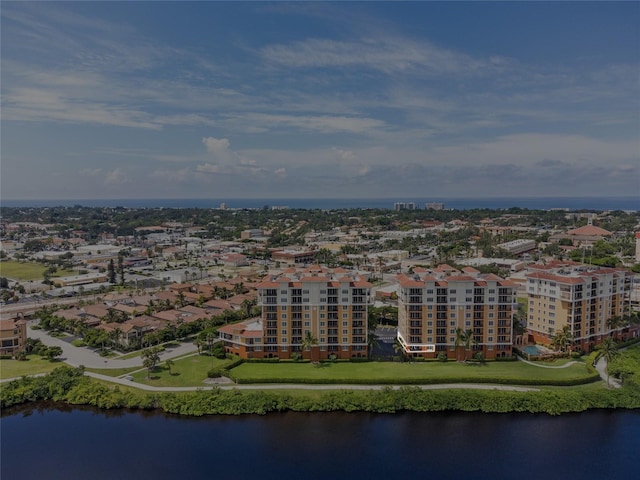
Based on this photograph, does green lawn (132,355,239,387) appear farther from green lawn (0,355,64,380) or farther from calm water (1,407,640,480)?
green lawn (0,355,64,380)

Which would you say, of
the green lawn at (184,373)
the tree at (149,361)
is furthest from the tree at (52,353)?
the tree at (149,361)

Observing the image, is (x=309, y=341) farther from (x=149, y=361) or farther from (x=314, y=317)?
(x=149, y=361)

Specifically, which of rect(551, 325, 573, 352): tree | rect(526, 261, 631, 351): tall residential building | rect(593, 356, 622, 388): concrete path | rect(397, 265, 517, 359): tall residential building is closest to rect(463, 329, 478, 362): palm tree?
rect(397, 265, 517, 359): tall residential building

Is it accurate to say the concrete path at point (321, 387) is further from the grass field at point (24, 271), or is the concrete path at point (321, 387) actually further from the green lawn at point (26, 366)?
the grass field at point (24, 271)

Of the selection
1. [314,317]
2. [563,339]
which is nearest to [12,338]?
[314,317]

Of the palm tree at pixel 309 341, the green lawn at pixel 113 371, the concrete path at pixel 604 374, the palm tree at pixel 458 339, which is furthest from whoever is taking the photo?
the palm tree at pixel 458 339

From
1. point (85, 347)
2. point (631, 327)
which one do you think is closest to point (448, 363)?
point (631, 327)

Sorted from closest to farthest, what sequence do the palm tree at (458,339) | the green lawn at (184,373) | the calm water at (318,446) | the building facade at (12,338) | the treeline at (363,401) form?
the calm water at (318,446)
the treeline at (363,401)
the green lawn at (184,373)
the palm tree at (458,339)
the building facade at (12,338)

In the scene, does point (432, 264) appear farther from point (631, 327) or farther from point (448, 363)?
point (448, 363)
